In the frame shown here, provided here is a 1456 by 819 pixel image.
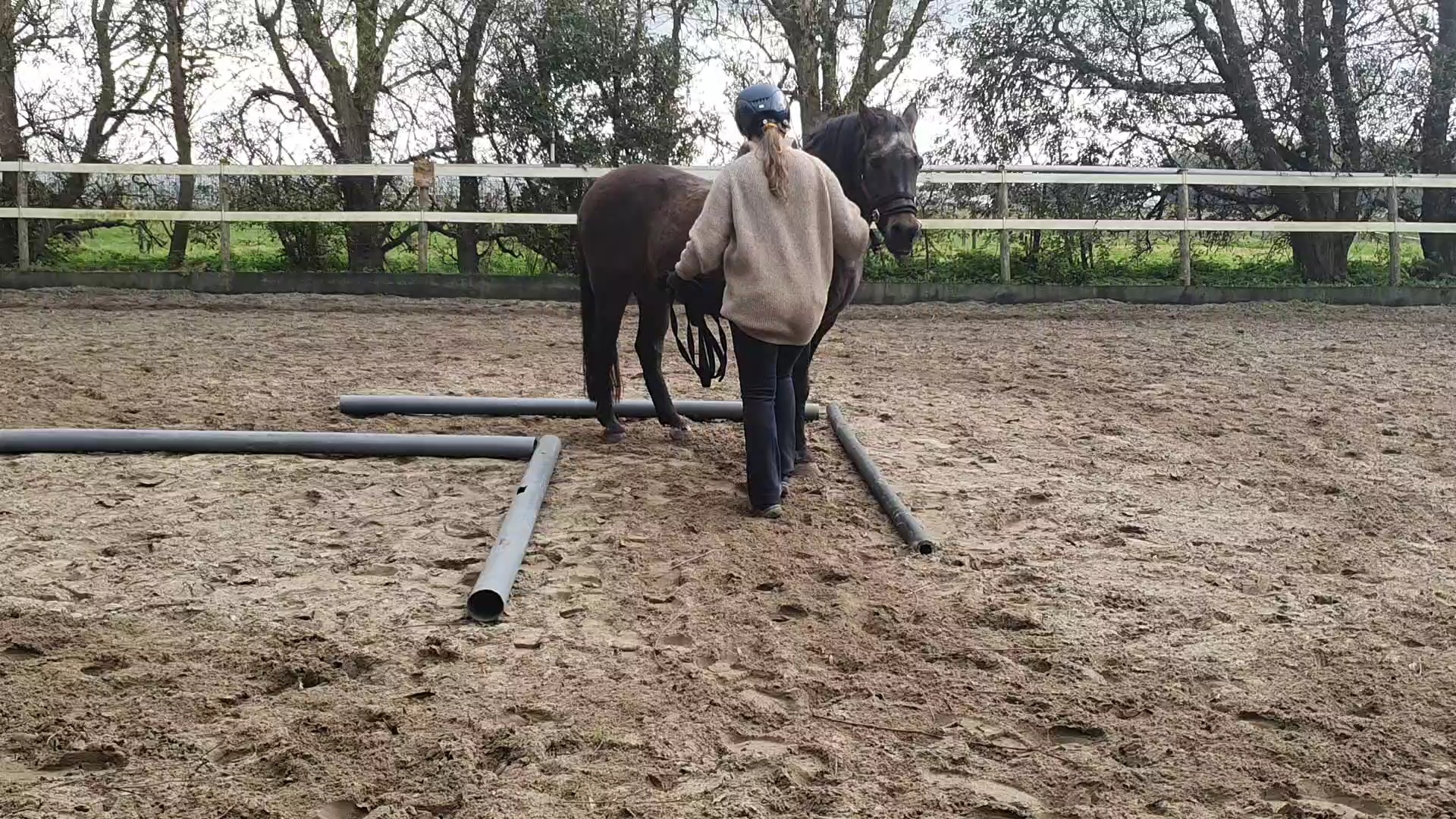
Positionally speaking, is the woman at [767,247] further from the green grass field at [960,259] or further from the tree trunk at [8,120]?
the tree trunk at [8,120]

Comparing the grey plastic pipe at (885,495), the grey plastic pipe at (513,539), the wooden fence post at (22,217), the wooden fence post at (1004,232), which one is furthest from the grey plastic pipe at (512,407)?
the wooden fence post at (22,217)

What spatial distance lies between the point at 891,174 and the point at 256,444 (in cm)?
297

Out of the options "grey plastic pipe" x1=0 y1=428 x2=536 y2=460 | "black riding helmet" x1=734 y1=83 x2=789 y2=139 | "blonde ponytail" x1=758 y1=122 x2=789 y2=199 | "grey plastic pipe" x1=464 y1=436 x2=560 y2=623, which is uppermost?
"black riding helmet" x1=734 y1=83 x2=789 y2=139

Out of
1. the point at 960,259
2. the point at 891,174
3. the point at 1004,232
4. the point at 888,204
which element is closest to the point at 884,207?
the point at 888,204

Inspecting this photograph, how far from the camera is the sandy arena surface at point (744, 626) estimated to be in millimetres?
2375

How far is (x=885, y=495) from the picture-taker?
443 cm

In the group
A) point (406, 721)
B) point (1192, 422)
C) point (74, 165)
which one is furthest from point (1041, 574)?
point (74, 165)

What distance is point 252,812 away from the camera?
2.21 m

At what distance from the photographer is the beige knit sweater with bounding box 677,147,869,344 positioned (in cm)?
418

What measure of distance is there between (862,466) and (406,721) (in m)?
2.70

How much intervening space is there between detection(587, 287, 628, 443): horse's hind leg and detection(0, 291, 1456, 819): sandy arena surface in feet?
0.44

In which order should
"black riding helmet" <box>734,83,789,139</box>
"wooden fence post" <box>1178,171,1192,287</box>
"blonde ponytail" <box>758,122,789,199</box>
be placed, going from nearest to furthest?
"blonde ponytail" <box>758,122,789,199</box> → "black riding helmet" <box>734,83,789,139</box> → "wooden fence post" <box>1178,171,1192,287</box>

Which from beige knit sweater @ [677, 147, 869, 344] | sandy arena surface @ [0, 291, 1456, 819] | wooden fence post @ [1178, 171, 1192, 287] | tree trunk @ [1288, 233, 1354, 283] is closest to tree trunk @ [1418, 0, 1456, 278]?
tree trunk @ [1288, 233, 1354, 283]

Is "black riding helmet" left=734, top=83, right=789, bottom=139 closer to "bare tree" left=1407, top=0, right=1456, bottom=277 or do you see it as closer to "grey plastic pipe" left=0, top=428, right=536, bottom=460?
"grey plastic pipe" left=0, top=428, right=536, bottom=460
